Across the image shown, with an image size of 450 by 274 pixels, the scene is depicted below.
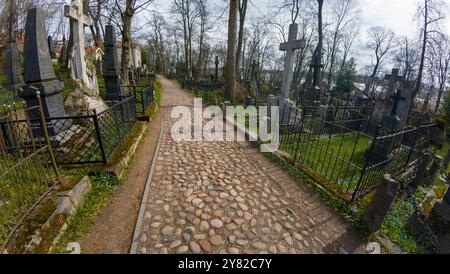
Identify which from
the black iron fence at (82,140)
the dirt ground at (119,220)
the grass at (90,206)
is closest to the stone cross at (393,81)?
the dirt ground at (119,220)

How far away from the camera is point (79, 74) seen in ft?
26.9

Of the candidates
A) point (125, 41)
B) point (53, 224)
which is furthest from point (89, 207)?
point (125, 41)

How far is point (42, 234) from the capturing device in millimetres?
2449

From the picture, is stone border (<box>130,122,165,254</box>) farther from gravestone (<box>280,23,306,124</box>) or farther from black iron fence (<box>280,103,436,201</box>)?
gravestone (<box>280,23,306,124</box>)

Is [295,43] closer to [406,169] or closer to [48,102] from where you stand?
[406,169]

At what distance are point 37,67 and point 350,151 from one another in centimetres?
911

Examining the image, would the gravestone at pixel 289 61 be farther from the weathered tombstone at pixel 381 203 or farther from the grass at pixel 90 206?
the grass at pixel 90 206

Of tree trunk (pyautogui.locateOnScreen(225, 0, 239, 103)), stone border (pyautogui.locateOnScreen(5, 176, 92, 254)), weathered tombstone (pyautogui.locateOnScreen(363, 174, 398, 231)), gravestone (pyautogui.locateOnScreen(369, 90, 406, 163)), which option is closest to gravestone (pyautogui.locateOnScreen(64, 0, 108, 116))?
stone border (pyautogui.locateOnScreen(5, 176, 92, 254))

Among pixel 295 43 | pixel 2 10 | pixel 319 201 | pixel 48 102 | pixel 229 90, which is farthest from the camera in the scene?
pixel 2 10

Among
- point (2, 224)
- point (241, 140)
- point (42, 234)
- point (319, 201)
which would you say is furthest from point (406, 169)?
point (2, 224)

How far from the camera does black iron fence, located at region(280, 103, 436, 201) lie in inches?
167

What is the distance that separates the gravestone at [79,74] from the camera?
6.82 metres

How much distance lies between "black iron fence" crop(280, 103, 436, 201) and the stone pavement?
81 cm
